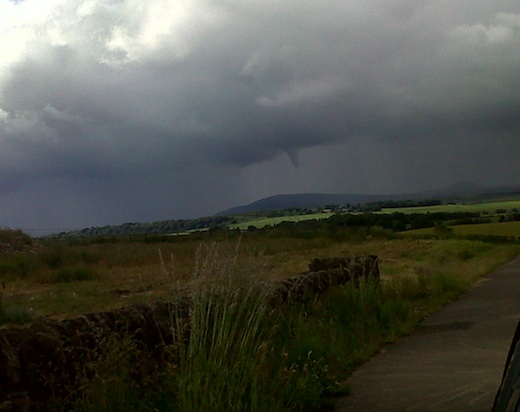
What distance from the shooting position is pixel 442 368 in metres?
9.12

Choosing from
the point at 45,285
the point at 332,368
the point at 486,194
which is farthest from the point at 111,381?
the point at 486,194

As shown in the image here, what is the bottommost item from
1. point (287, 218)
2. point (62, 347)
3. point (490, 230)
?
point (490, 230)

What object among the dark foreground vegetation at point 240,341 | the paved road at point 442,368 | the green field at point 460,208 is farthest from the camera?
the green field at point 460,208

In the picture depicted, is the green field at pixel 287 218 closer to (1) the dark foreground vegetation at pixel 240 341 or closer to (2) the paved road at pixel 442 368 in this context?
(1) the dark foreground vegetation at pixel 240 341

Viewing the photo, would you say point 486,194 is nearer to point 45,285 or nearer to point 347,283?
point 45,285

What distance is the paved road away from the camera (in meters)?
7.36

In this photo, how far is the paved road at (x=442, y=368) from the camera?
24.1 ft

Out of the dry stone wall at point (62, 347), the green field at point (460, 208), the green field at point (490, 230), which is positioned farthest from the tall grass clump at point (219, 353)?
the green field at point (460, 208)

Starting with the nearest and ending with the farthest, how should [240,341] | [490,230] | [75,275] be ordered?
[240,341] → [75,275] → [490,230]

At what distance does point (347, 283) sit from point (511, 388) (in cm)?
1043

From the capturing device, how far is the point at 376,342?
427 inches

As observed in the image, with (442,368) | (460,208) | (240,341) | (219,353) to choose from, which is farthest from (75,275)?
(460,208)

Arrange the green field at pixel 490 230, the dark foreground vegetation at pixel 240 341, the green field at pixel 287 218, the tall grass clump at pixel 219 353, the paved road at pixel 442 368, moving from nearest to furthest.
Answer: the tall grass clump at pixel 219 353 → the dark foreground vegetation at pixel 240 341 → the paved road at pixel 442 368 → the green field at pixel 490 230 → the green field at pixel 287 218

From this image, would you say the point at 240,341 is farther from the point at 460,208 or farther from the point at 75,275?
the point at 460,208
